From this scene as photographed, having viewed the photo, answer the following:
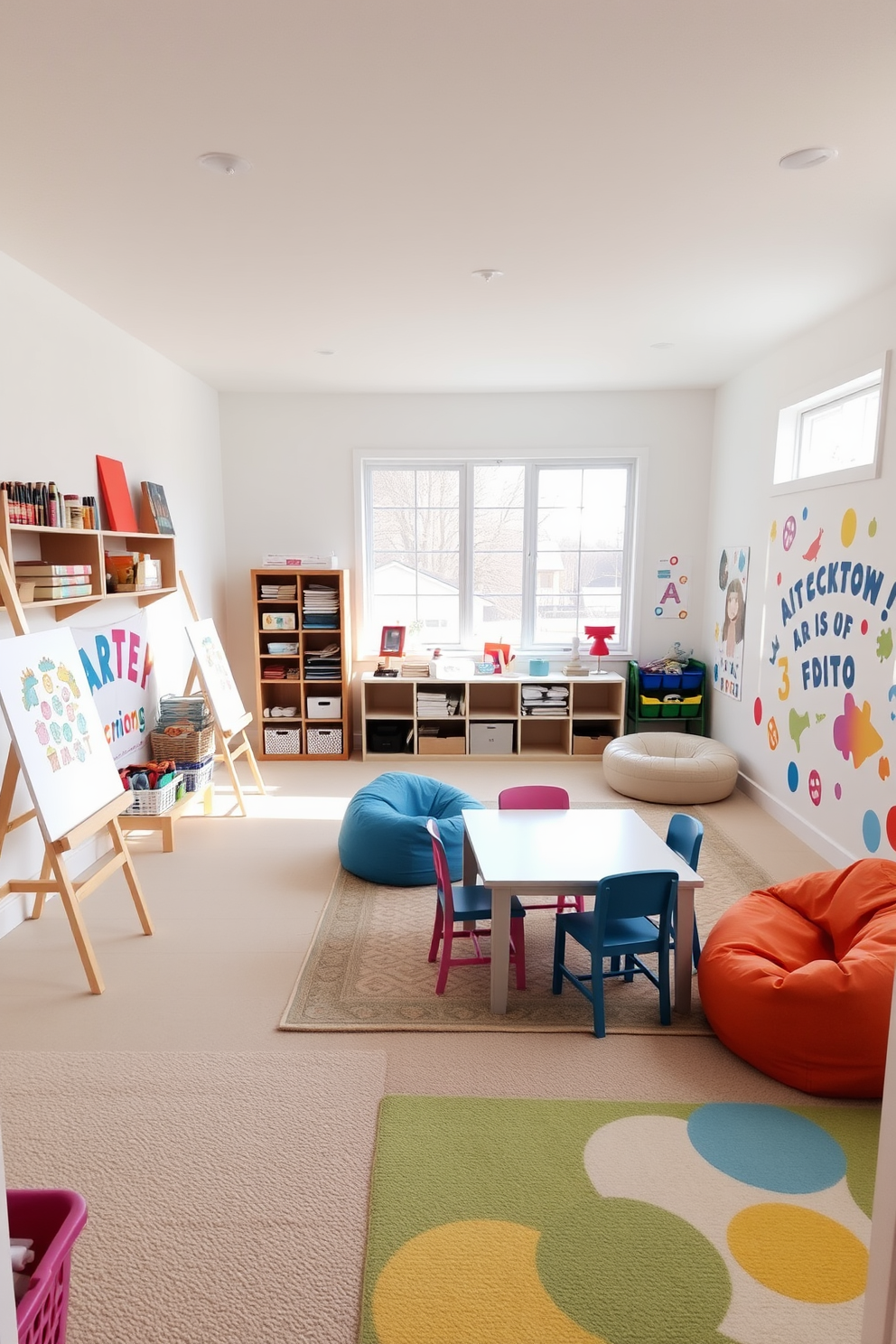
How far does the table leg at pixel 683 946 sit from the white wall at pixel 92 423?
9.45ft

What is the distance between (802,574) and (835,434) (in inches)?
32.6

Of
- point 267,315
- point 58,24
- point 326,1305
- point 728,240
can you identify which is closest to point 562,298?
point 728,240

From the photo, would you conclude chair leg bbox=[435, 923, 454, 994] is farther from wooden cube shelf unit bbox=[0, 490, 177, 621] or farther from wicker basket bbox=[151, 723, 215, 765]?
wicker basket bbox=[151, 723, 215, 765]

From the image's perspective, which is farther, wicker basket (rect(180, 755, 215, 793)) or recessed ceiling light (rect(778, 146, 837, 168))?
wicker basket (rect(180, 755, 215, 793))

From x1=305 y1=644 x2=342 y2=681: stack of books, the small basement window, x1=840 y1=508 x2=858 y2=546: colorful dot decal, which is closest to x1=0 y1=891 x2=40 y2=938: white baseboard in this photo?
x1=305 y1=644 x2=342 y2=681: stack of books

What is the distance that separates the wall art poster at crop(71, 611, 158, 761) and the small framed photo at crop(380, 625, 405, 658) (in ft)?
6.76

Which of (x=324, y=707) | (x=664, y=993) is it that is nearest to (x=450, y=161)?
(x=664, y=993)

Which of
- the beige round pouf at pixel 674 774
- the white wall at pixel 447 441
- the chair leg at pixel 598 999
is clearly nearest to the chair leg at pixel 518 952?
the chair leg at pixel 598 999

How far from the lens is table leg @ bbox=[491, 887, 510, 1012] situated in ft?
9.80

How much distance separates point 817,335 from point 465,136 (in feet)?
9.82

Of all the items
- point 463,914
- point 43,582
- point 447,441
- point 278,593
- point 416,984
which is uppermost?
point 447,441

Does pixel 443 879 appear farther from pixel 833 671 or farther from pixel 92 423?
pixel 92 423

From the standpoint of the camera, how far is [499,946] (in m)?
3.03

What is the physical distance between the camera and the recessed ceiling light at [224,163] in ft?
8.63
